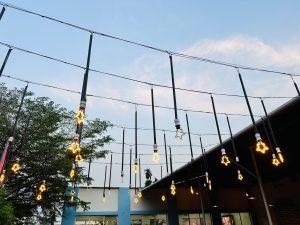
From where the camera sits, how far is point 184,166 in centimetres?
1596

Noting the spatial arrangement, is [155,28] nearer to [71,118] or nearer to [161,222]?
[71,118]

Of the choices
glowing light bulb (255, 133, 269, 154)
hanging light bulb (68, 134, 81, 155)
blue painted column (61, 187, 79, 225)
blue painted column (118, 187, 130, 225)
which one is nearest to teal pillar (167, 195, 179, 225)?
blue painted column (118, 187, 130, 225)

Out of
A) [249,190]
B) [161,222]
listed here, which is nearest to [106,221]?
[161,222]

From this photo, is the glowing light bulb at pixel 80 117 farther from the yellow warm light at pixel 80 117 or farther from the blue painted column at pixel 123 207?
the blue painted column at pixel 123 207

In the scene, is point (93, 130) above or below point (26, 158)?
above

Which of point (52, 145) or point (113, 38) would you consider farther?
point (52, 145)

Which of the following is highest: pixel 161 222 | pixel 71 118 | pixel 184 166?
pixel 71 118

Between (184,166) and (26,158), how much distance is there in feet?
32.5

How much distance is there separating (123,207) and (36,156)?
33.8 ft

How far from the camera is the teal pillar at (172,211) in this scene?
894 inches

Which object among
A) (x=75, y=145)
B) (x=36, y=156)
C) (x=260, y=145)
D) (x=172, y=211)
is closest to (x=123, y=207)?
(x=172, y=211)

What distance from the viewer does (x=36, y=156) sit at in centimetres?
1541

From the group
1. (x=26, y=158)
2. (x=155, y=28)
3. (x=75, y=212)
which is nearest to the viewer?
(x=155, y=28)

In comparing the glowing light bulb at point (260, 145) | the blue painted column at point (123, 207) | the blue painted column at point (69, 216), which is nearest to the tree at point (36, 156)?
the blue painted column at point (69, 216)
